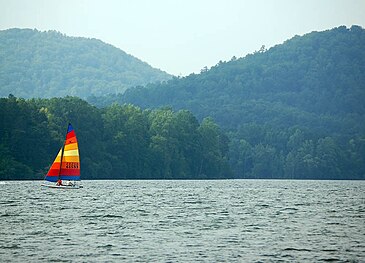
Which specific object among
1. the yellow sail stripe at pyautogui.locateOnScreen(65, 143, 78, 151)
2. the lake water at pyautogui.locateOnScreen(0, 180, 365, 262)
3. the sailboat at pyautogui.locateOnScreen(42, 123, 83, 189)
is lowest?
the lake water at pyautogui.locateOnScreen(0, 180, 365, 262)

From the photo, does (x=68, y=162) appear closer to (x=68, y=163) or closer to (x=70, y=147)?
(x=68, y=163)

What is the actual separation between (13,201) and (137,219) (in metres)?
25.0

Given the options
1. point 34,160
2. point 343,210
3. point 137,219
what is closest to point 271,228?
point 137,219

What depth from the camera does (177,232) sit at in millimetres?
58531

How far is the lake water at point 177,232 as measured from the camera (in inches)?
1821

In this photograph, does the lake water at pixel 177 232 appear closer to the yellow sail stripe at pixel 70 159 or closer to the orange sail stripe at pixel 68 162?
the yellow sail stripe at pixel 70 159

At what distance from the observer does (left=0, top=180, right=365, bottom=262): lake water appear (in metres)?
46.2

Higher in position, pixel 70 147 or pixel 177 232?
pixel 70 147

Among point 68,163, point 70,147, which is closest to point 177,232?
point 70,147

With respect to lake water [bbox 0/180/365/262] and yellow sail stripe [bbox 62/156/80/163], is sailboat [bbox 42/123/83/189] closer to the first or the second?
yellow sail stripe [bbox 62/156/80/163]

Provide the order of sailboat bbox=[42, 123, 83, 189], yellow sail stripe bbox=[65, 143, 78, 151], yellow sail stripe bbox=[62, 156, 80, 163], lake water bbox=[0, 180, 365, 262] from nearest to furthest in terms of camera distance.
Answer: lake water bbox=[0, 180, 365, 262] < sailboat bbox=[42, 123, 83, 189] < yellow sail stripe bbox=[62, 156, 80, 163] < yellow sail stripe bbox=[65, 143, 78, 151]

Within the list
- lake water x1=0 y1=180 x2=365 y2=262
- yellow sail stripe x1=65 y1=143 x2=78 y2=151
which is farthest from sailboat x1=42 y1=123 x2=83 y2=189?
lake water x1=0 y1=180 x2=365 y2=262

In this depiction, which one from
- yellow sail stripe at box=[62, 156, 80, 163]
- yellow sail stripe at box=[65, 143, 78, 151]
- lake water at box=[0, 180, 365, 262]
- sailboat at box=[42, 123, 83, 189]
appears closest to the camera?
lake water at box=[0, 180, 365, 262]

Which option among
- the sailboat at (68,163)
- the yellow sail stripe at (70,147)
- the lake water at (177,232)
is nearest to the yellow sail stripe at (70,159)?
the sailboat at (68,163)
